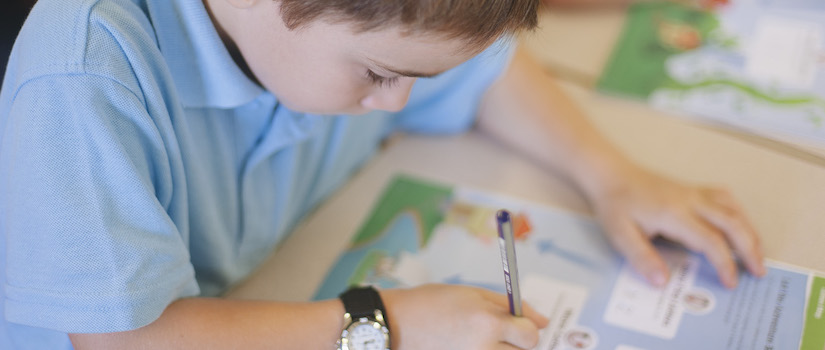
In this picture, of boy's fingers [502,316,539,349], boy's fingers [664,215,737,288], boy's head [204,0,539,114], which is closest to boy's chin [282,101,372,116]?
boy's head [204,0,539,114]

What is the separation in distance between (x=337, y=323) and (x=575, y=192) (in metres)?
0.33

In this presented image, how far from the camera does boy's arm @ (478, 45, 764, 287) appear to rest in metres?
0.74

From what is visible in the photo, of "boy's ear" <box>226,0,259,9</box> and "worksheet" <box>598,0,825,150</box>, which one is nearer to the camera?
"boy's ear" <box>226,0,259,9</box>

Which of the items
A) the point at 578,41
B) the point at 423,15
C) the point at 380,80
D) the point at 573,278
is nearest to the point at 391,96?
the point at 380,80

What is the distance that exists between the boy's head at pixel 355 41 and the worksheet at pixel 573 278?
0.53 feet

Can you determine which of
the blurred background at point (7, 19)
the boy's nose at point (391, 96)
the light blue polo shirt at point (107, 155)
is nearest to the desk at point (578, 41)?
the boy's nose at point (391, 96)

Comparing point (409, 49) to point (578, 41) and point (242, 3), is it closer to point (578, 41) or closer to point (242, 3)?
point (242, 3)

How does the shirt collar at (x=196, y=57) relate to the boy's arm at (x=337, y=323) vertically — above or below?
above

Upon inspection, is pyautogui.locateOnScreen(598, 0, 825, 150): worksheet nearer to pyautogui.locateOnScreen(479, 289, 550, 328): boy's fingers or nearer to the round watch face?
pyautogui.locateOnScreen(479, 289, 550, 328): boy's fingers

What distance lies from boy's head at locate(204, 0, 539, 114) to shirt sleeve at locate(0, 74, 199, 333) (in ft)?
0.38

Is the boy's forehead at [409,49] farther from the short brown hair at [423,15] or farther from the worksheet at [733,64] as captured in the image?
the worksheet at [733,64]

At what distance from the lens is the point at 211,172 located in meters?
0.73

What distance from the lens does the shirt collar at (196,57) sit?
64 cm

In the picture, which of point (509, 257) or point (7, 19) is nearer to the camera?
point (509, 257)
